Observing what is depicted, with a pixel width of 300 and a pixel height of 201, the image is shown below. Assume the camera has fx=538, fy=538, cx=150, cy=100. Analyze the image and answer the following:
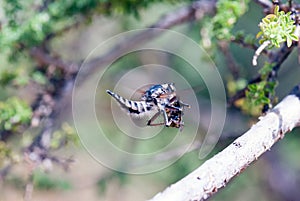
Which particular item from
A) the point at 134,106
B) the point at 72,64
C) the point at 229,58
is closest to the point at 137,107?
the point at 134,106

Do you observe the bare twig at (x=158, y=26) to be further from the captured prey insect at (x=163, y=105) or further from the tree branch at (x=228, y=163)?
the tree branch at (x=228, y=163)

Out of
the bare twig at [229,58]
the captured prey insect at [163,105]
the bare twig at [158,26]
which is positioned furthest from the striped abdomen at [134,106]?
the bare twig at [158,26]

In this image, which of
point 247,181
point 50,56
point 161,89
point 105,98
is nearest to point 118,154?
point 105,98

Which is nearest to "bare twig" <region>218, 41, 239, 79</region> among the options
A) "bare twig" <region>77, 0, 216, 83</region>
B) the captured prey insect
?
"bare twig" <region>77, 0, 216, 83</region>

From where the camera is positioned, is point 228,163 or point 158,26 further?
point 158,26

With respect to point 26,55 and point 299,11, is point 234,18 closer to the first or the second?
point 299,11

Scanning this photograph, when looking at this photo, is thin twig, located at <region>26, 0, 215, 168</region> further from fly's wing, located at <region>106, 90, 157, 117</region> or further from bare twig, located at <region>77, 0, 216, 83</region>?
fly's wing, located at <region>106, 90, 157, 117</region>

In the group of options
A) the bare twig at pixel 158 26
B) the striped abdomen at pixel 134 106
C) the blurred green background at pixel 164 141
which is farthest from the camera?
the blurred green background at pixel 164 141

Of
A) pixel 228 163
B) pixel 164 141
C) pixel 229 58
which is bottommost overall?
pixel 228 163

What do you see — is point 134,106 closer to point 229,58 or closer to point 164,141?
point 229,58
